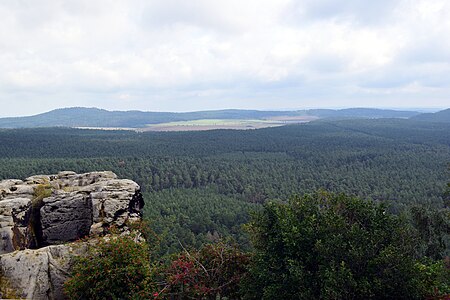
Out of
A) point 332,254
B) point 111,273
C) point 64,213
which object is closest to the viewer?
Result: point 111,273

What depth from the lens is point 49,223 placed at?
924 inches

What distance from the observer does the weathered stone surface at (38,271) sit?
17969 millimetres

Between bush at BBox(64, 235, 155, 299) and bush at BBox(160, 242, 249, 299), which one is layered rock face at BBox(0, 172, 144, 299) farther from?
bush at BBox(160, 242, 249, 299)

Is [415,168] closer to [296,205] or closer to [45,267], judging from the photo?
[296,205]

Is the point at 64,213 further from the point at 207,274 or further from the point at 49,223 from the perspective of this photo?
the point at 207,274

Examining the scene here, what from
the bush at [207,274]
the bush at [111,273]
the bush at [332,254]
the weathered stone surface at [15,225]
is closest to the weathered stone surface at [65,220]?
the weathered stone surface at [15,225]

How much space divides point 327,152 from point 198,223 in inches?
5015

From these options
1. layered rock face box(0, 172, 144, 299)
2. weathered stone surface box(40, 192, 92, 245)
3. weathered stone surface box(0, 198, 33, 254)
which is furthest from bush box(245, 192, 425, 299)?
weathered stone surface box(0, 198, 33, 254)

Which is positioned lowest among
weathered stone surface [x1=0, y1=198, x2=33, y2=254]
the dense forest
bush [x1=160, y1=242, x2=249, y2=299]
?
the dense forest

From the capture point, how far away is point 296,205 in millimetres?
23625

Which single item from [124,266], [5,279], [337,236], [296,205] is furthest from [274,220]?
[5,279]

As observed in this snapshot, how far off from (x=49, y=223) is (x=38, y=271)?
17.9 ft

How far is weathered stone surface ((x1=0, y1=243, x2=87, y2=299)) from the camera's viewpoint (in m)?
18.0

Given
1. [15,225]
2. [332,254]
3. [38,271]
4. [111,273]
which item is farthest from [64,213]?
[332,254]
